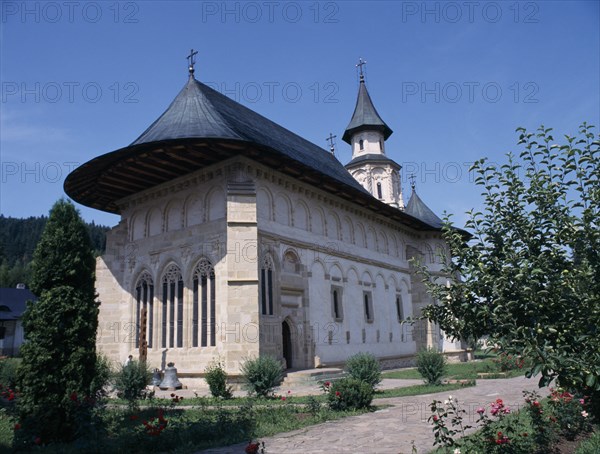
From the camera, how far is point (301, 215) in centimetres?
1928

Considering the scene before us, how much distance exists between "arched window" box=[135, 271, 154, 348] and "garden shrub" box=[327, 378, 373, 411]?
10431 mm

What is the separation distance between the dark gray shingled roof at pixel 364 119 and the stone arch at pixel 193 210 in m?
20.1

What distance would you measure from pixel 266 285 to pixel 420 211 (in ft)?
61.1


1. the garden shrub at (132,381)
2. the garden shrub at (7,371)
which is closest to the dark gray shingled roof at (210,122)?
the garden shrub at (132,381)

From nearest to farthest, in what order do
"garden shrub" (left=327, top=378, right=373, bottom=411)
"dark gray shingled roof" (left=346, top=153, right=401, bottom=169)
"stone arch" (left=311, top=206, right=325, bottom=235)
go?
"garden shrub" (left=327, top=378, right=373, bottom=411), "stone arch" (left=311, top=206, right=325, bottom=235), "dark gray shingled roof" (left=346, top=153, right=401, bottom=169)

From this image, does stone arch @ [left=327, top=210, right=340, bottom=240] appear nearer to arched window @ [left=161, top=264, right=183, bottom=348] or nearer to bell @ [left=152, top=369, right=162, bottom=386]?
arched window @ [left=161, top=264, right=183, bottom=348]

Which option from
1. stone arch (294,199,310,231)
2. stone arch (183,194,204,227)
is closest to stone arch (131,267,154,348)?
stone arch (183,194,204,227)

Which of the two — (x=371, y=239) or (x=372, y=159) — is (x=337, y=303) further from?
(x=372, y=159)

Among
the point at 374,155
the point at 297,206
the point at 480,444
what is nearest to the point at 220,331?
the point at 297,206

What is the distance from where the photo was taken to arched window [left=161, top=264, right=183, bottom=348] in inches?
671

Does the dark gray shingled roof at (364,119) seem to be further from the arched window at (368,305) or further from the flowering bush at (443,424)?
the flowering bush at (443,424)

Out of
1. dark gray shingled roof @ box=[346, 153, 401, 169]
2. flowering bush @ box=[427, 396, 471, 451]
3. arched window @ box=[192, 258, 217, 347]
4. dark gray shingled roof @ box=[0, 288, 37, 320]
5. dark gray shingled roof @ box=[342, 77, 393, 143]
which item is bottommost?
flowering bush @ box=[427, 396, 471, 451]

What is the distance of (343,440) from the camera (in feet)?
21.6

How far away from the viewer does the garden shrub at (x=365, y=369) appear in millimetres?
12469
